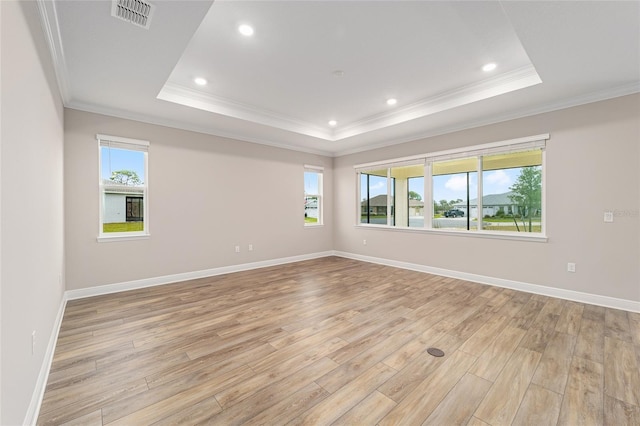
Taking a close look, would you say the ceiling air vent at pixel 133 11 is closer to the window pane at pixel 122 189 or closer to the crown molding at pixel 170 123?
the crown molding at pixel 170 123

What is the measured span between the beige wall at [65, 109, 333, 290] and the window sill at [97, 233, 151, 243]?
51mm

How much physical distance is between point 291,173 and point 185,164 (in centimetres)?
225

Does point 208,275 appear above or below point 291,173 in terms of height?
below

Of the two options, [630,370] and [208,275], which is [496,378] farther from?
[208,275]

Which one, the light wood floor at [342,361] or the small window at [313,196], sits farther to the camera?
the small window at [313,196]

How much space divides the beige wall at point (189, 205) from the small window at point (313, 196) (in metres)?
0.19

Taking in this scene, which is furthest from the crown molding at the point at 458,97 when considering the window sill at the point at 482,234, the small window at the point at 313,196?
the window sill at the point at 482,234

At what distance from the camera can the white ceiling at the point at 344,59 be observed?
87.7 inches

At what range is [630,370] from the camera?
2109mm

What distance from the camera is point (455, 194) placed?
16.5ft

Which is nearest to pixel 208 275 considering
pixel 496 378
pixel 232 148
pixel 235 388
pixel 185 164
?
pixel 185 164

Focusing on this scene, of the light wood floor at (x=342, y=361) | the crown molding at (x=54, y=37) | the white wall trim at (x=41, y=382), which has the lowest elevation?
the light wood floor at (x=342, y=361)

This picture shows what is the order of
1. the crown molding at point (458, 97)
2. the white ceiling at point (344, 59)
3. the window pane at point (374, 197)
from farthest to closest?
the window pane at point (374, 197), the crown molding at point (458, 97), the white ceiling at point (344, 59)

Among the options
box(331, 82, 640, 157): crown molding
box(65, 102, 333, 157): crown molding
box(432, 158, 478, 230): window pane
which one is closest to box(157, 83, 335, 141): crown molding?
box(65, 102, 333, 157): crown molding
